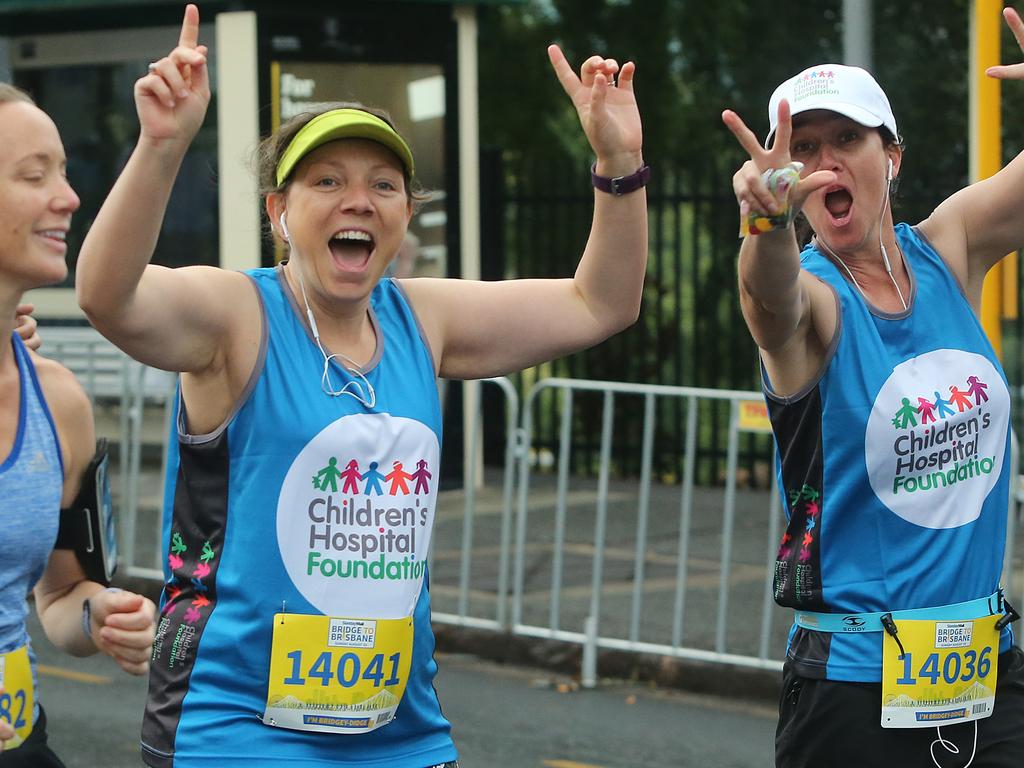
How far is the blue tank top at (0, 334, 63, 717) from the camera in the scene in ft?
9.76

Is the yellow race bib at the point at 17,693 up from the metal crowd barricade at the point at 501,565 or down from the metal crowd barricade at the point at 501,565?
up

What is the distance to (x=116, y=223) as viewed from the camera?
272cm

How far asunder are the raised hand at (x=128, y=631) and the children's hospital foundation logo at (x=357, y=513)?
27 cm

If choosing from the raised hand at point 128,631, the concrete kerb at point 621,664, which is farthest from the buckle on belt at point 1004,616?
the concrete kerb at point 621,664

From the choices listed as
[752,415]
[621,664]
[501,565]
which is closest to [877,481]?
[752,415]

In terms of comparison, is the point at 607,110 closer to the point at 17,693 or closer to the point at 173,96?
the point at 173,96

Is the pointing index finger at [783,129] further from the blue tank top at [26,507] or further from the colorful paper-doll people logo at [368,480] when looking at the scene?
the blue tank top at [26,507]

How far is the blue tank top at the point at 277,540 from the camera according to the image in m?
3.01

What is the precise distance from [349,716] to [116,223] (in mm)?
946

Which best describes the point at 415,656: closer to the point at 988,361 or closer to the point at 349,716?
the point at 349,716

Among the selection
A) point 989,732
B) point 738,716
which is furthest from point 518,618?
point 989,732

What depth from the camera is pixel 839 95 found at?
3.52 meters

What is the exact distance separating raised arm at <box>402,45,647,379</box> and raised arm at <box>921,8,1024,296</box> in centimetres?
78

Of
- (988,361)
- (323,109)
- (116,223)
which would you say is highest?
(323,109)
